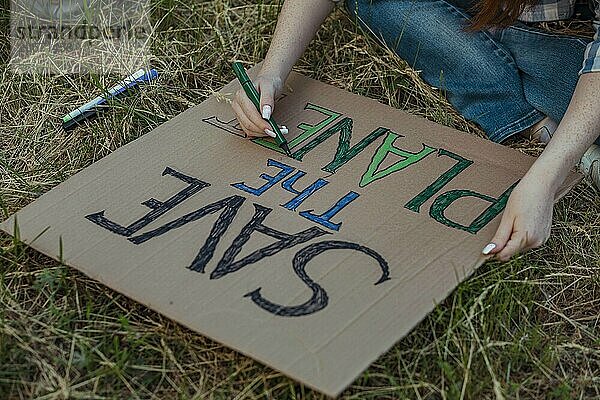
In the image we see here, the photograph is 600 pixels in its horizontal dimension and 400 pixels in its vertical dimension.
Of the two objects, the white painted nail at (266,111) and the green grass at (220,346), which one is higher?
the white painted nail at (266,111)

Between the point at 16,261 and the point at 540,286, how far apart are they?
82cm

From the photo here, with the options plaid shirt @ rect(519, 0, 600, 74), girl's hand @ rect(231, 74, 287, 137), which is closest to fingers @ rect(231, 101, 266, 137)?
girl's hand @ rect(231, 74, 287, 137)

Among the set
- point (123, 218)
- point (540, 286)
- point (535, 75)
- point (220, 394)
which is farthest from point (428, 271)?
point (535, 75)

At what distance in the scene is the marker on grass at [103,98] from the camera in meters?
1.71

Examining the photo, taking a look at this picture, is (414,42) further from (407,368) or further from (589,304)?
(407,368)

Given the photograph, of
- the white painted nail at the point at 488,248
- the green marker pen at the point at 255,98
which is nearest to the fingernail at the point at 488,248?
the white painted nail at the point at 488,248

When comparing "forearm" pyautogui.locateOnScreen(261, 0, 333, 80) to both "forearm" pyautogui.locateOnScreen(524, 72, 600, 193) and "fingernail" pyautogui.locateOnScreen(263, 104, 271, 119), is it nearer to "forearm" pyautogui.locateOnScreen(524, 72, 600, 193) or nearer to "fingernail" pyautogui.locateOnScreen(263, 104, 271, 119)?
"fingernail" pyautogui.locateOnScreen(263, 104, 271, 119)

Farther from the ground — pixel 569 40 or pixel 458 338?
pixel 569 40

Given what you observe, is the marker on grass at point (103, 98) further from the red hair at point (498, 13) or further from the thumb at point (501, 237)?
the thumb at point (501, 237)

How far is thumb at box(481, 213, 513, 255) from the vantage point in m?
1.32

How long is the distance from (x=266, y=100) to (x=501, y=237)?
0.48 meters

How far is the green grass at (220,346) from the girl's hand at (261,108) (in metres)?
0.22

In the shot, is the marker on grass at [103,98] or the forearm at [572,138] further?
the marker on grass at [103,98]

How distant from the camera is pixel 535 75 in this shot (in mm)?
1715
